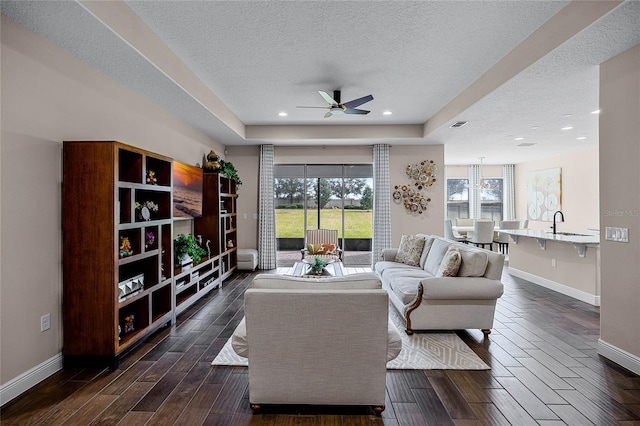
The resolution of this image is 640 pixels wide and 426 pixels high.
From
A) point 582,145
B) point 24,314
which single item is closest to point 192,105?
point 24,314

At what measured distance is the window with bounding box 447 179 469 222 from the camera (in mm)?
10648

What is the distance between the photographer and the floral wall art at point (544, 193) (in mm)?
8545

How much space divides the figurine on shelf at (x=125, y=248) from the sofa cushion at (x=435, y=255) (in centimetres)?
335

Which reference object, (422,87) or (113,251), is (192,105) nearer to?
(113,251)

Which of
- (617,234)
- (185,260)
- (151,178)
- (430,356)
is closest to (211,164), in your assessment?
(185,260)

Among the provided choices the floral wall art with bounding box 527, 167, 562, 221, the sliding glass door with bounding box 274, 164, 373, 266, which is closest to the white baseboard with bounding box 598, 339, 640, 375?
the sliding glass door with bounding box 274, 164, 373, 266

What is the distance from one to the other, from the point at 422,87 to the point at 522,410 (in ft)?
12.3

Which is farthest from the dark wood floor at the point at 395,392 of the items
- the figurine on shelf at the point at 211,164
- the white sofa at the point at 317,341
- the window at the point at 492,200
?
the window at the point at 492,200

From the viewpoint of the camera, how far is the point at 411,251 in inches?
191

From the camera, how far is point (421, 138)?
6.34m

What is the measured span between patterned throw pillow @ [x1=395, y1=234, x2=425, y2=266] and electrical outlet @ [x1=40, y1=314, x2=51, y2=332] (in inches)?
163

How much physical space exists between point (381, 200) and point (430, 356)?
170 inches

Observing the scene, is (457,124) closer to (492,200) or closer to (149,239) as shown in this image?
(149,239)

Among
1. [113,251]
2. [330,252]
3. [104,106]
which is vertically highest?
[104,106]
